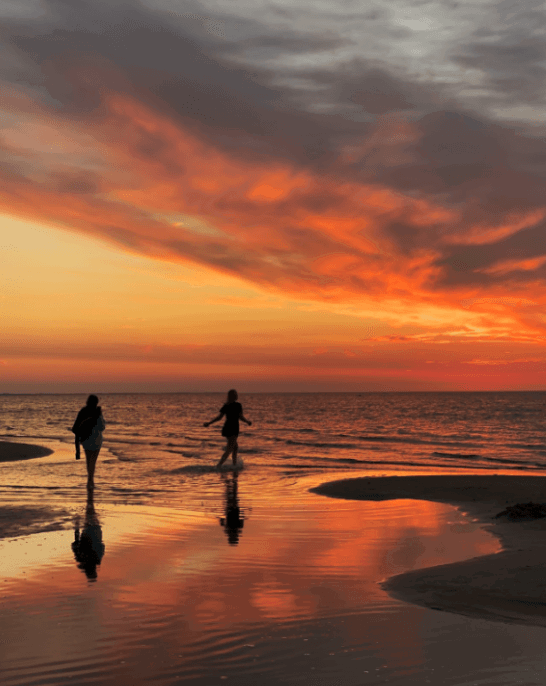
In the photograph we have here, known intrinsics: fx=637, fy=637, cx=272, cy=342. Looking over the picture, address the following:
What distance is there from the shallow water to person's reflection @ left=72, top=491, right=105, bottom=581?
0.10 feet

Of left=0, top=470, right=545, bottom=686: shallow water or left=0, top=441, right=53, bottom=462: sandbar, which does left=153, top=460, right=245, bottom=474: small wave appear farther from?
left=0, top=470, right=545, bottom=686: shallow water

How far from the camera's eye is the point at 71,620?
20.0 feet

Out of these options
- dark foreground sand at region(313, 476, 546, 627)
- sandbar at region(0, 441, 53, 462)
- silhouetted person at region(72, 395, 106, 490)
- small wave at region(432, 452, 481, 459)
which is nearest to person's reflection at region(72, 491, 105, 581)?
dark foreground sand at region(313, 476, 546, 627)

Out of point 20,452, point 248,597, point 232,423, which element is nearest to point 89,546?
point 248,597

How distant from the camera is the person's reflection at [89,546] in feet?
26.9

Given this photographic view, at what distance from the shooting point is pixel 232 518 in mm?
12047

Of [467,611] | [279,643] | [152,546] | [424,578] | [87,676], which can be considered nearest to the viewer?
[87,676]

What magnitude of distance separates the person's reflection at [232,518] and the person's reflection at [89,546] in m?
2.03

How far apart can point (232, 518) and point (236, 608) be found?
5562mm

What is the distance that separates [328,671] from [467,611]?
2.21 m

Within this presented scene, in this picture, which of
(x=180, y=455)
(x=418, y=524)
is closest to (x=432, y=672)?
(x=418, y=524)

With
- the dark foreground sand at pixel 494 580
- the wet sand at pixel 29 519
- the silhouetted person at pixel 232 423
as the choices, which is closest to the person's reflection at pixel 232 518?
the wet sand at pixel 29 519

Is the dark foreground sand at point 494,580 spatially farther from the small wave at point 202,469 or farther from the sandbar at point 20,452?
the sandbar at point 20,452

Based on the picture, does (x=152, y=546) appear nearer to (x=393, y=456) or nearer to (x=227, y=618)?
(x=227, y=618)
